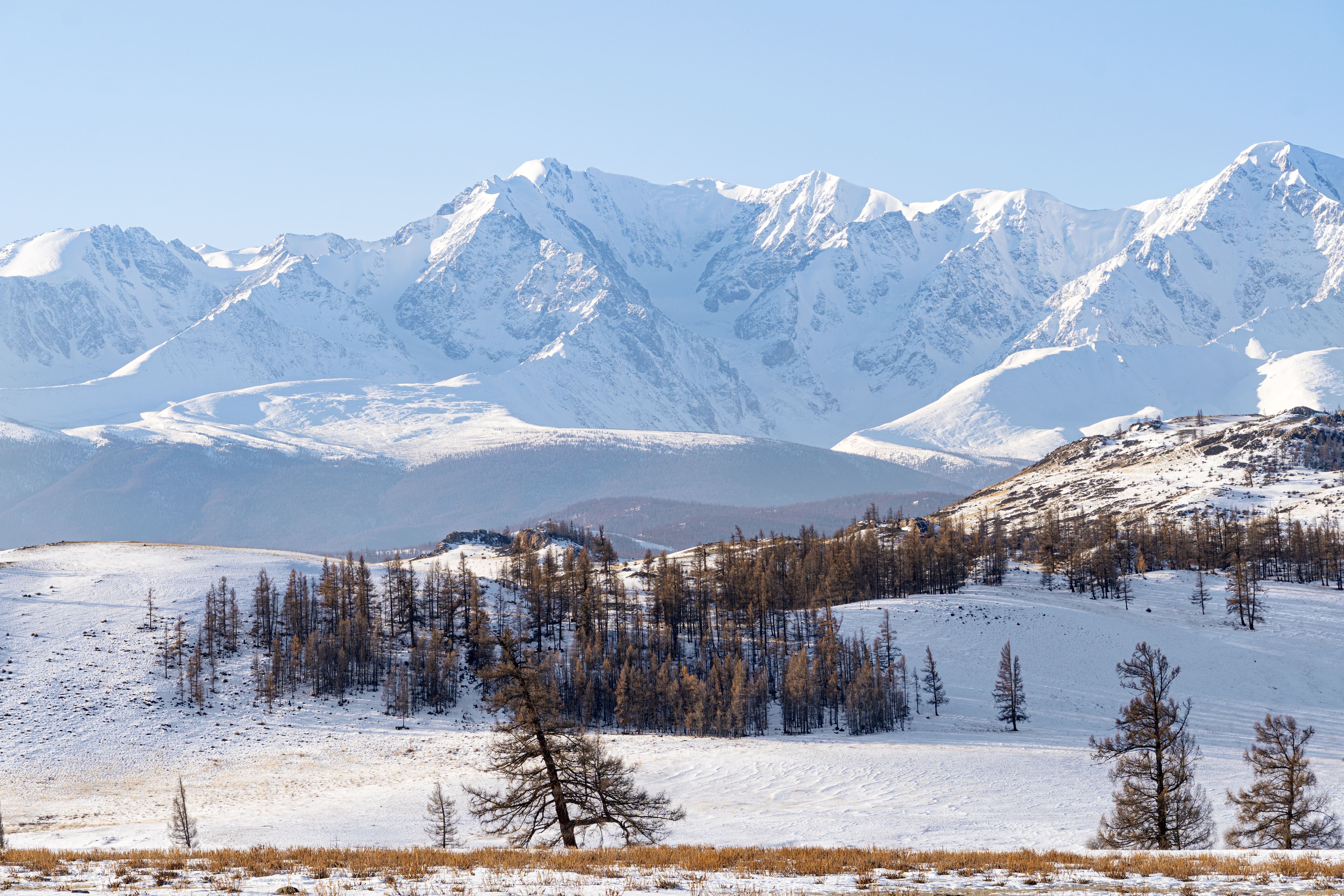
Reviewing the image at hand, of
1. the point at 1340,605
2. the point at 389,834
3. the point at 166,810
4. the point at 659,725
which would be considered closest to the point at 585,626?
the point at 659,725

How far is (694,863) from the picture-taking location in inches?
1298

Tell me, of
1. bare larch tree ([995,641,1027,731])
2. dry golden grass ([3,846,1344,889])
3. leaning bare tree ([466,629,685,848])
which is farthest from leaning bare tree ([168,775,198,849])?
bare larch tree ([995,641,1027,731])

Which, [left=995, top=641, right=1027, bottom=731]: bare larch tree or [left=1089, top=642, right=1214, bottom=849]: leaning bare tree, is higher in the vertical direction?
[left=1089, top=642, right=1214, bottom=849]: leaning bare tree

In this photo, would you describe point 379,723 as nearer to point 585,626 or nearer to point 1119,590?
point 585,626

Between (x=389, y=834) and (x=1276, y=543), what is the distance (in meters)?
177

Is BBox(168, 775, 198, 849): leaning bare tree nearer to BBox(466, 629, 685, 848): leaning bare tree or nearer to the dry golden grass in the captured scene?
the dry golden grass

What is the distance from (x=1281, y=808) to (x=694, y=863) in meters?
36.5

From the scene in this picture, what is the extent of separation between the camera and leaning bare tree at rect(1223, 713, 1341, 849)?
170 feet

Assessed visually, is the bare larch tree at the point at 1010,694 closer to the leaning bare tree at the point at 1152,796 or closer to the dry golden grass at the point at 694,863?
the leaning bare tree at the point at 1152,796

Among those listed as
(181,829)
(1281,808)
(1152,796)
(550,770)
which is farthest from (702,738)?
(550,770)

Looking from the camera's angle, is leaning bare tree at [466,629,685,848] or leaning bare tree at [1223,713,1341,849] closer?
leaning bare tree at [466,629,685,848]

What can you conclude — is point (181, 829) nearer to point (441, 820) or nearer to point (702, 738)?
point (441, 820)

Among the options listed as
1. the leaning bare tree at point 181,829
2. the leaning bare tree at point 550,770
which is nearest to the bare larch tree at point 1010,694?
the leaning bare tree at point 550,770

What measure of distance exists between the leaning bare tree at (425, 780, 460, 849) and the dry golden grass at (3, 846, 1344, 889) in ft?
33.0
